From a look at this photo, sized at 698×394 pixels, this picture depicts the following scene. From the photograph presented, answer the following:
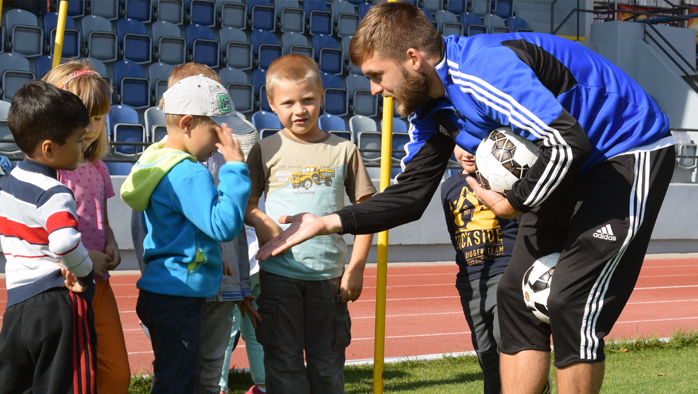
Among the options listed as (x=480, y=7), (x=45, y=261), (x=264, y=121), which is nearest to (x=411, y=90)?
(x=45, y=261)

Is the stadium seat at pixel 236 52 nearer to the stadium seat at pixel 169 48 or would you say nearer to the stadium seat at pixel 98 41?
Result: the stadium seat at pixel 169 48

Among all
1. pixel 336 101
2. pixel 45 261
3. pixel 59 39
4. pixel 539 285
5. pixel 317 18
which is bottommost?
pixel 539 285

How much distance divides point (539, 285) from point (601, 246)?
13.3 inches

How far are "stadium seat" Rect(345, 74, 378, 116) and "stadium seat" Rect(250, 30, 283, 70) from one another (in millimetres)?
1581

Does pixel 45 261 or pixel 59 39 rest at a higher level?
pixel 59 39

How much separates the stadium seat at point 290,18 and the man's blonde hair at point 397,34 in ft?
39.4

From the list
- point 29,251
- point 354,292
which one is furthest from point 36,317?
point 354,292

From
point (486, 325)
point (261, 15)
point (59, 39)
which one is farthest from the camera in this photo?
point (261, 15)

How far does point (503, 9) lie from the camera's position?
57.5ft

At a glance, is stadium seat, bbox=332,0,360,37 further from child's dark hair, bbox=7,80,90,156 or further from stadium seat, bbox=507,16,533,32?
child's dark hair, bbox=7,80,90,156

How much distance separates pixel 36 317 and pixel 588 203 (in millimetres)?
2039

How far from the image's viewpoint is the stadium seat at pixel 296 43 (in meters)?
13.3

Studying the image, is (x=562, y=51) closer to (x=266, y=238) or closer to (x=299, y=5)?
(x=266, y=238)

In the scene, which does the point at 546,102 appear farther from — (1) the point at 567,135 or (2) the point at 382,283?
(2) the point at 382,283
